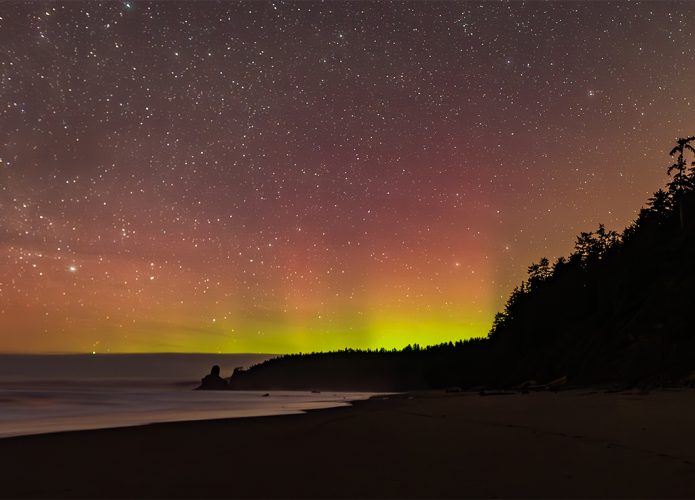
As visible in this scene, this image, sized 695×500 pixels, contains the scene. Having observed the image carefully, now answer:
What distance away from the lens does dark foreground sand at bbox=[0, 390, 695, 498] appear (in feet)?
18.7

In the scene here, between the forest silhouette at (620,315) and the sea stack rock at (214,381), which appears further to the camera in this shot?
the sea stack rock at (214,381)

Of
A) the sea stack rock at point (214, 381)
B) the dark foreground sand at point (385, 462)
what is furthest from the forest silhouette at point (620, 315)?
the sea stack rock at point (214, 381)

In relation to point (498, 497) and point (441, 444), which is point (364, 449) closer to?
point (441, 444)

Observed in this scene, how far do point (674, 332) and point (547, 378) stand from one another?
1467 cm

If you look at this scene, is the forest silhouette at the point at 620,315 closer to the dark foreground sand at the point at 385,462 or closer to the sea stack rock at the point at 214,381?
the dark foreground sand at the point at 385,462

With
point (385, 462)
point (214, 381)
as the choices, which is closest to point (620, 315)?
point (385, 462)

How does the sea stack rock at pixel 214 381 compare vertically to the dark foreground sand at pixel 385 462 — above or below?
above

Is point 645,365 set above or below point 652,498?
above

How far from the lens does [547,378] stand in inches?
1527

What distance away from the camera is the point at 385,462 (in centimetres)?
744

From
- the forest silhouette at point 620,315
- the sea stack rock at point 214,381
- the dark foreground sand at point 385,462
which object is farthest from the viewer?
the sea stack rock at point 214,381

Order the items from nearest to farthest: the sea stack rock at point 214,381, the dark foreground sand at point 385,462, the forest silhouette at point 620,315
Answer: the dark foreground sand at point 385,462 → the forest silhouette at point 620,315 → the sea stack rock at point 214,381

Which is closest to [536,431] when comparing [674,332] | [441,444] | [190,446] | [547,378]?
[441,444]

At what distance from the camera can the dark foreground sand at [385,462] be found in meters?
5.70
